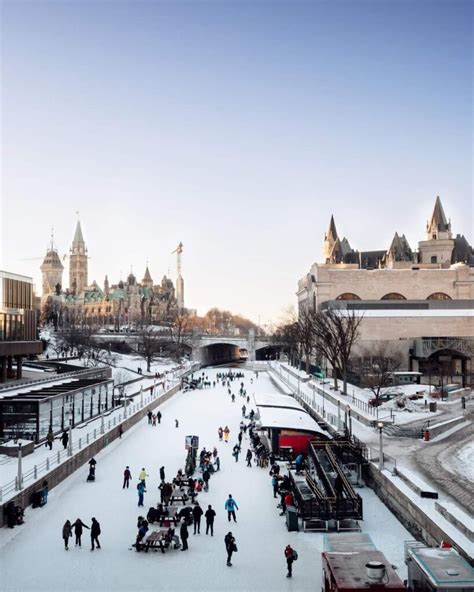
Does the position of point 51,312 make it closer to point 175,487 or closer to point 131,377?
point 131,377

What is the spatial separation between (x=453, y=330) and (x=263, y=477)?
154ft

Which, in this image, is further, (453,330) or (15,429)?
(453,330)

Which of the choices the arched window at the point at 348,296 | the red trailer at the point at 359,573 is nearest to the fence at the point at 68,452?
the red trailer at the point at 359,573

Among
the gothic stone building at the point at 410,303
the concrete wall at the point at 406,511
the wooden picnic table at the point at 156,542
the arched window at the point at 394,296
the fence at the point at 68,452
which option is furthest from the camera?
the arched window at the point at 394,296

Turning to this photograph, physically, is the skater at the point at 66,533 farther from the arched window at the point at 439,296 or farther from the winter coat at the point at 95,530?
the arched window at the point at 439,296

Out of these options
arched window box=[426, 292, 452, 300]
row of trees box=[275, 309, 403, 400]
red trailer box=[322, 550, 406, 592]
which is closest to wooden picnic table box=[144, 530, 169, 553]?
red trailer box=[322, 550, 406, 592]

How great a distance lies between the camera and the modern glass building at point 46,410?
25.0 m

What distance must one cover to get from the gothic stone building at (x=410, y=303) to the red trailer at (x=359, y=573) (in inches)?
1737

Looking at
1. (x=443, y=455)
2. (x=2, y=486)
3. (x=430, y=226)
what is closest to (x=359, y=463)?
(x=443, y=455)

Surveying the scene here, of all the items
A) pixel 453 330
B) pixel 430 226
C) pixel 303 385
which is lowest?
pixel 303 385

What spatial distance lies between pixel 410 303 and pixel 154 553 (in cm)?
5756

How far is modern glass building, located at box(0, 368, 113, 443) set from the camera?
25.0m

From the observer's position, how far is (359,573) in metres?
11.0

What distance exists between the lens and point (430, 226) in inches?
4171
